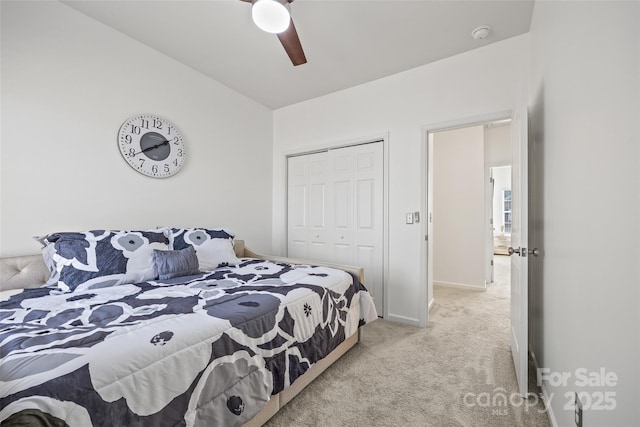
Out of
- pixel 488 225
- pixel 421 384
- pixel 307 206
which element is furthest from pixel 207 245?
pixel 488 225

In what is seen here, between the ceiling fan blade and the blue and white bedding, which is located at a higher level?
the ceiling fan blade

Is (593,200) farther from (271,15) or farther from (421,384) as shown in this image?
(271,15)

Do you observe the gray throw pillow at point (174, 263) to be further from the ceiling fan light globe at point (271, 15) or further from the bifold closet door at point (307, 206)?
the bifold closet door at point (307, 206)

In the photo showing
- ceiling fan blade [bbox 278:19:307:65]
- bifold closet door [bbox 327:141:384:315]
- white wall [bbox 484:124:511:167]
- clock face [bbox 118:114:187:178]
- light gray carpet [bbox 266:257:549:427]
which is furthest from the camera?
white wall [bbox 484:124:511:167]

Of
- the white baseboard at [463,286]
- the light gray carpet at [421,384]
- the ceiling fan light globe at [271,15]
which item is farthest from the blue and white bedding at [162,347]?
the white baseboard at [463,286]

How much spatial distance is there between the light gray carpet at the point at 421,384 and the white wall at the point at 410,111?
556 millimetres

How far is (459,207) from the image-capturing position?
432cm

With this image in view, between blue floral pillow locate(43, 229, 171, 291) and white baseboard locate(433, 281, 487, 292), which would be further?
white baseboard locate(433, 281, 487, 292)

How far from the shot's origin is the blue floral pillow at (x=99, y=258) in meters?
1.66

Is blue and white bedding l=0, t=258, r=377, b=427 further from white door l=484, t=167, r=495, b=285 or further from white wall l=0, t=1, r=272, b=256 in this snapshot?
white door l=484, t=167, r=495, b=285

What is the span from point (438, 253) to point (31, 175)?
4791 mm

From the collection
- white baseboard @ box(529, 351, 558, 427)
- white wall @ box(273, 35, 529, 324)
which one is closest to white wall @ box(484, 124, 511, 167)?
white wall @ box(273, 35, 529, 324)

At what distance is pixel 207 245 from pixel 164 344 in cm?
142

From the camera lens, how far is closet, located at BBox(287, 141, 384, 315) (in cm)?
315
